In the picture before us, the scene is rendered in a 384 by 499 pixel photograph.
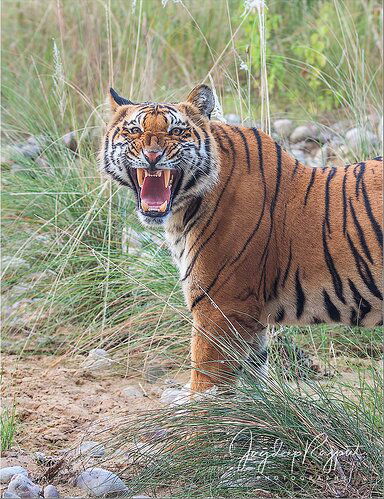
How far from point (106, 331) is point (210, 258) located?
1.19 metres

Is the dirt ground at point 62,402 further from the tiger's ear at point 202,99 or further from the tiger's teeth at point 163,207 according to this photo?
the tiger's ear at point 202,99

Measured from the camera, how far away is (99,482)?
142 inches

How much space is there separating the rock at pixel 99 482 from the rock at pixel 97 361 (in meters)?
1.30

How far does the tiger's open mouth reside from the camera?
13.1 feet

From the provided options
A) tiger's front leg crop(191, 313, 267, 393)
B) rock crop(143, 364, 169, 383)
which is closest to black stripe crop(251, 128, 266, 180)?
tiger's front leg crop(191, 313, 267, 393)

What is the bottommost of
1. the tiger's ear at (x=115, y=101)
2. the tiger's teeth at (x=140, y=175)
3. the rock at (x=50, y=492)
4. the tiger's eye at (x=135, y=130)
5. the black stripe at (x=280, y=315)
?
the rock at (x=50, y=492)

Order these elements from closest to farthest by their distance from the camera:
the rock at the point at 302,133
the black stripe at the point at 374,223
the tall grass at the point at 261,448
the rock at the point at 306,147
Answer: the tall grass at the point at 261,448 → the black stripe at the point at 374,223 → the rock at the point at 306,147 → the rock at the point at 302,133

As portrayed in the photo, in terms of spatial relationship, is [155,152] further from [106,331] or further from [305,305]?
[106,331]

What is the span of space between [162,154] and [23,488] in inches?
53.9

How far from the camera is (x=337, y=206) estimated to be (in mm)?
4219

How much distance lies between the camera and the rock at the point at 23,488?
3.54 m

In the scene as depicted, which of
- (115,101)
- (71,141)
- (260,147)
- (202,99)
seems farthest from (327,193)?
(71,141)

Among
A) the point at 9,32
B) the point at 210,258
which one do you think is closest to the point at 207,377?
the point at 210,258

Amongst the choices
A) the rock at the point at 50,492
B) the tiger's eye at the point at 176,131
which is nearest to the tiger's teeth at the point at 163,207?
the tiger's eye at the point at 176,131
